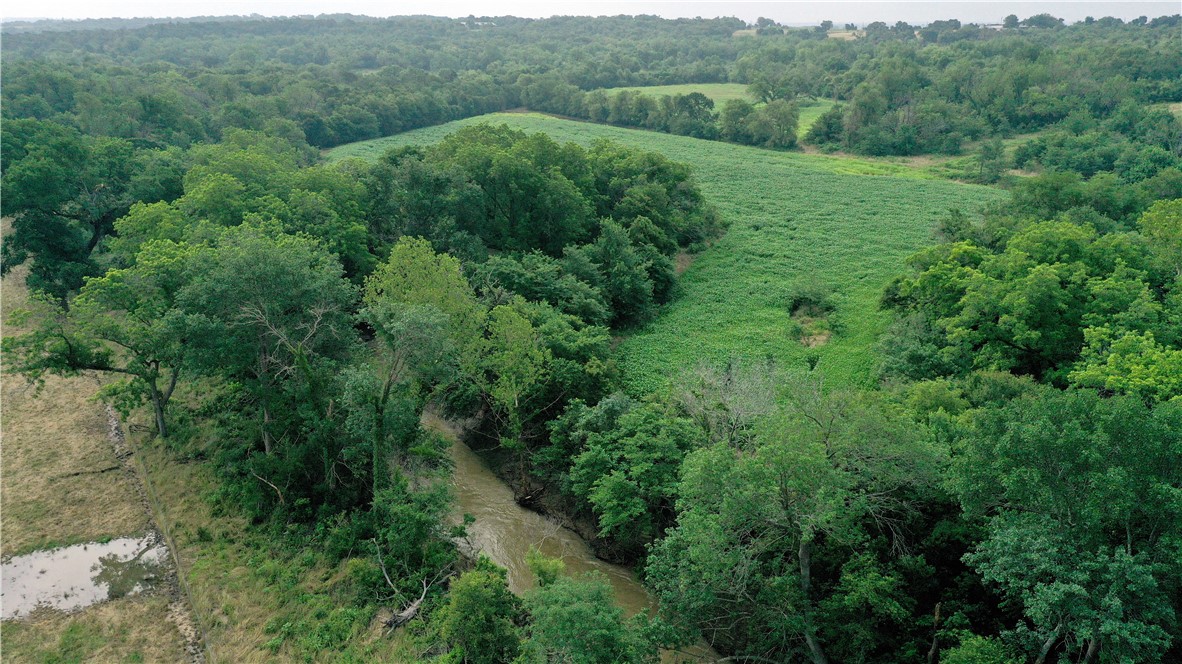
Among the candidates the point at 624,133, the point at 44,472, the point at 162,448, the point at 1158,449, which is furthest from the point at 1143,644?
the point at 624,133

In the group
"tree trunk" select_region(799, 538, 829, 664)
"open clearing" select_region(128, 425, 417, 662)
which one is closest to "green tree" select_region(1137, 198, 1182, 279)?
"tree trunk" select_region(799, 538, 829, 664)

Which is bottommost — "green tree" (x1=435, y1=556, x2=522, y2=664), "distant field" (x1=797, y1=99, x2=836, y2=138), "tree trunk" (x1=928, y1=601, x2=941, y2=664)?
"green tree" (x1=435, y1=556, x2=522, y2=664)

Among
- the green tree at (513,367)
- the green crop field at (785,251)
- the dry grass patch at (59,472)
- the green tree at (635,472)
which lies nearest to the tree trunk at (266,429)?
the dry grass patch at (59,472)

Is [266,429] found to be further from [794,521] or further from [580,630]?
[794,521]

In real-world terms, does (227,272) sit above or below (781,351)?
above

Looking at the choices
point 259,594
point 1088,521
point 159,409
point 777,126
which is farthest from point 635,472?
point 777,126

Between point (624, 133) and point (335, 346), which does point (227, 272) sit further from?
point (624, 133)

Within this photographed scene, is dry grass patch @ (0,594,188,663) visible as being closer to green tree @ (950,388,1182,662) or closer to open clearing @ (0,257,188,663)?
open clearing @ (0,257,188,663)
